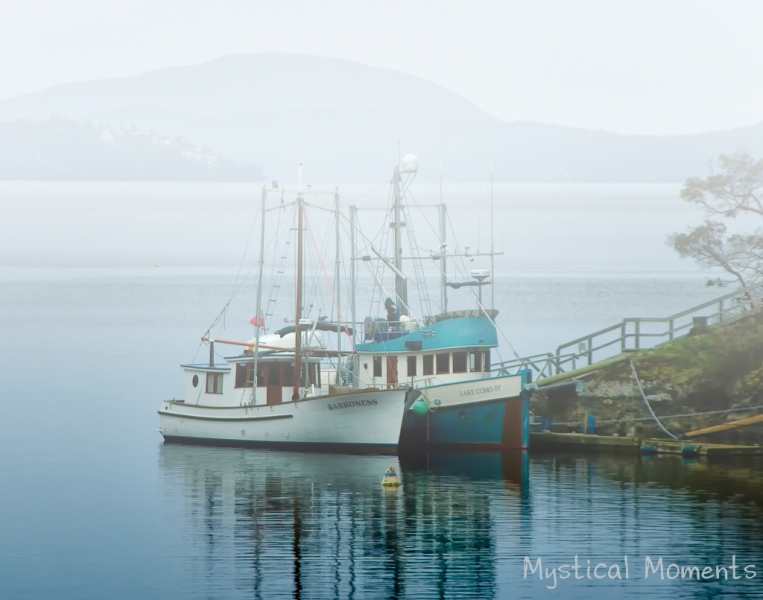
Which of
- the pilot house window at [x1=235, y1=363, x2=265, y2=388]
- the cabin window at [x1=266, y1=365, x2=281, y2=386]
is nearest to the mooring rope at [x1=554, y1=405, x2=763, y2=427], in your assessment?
the cabin window at [x1=266, y1=365, x2=281, y2=386]

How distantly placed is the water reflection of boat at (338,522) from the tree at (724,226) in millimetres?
15593

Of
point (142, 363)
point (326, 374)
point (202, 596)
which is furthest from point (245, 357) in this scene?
point (142, 363)

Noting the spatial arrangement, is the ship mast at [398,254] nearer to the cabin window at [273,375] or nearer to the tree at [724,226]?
the cabin window at [273,375]

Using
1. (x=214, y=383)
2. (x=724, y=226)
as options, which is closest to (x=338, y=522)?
(x=214, y=383)

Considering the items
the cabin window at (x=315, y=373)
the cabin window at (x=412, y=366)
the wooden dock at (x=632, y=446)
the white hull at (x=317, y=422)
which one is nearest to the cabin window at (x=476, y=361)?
the cabin window at (x=412, y=366)

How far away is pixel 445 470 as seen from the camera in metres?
40.9

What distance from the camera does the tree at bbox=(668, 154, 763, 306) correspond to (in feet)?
171

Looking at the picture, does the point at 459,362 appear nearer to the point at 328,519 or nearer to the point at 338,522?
the point at 328,519

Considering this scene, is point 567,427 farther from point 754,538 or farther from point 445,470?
point 754,538

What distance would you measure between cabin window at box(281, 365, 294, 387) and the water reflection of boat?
296 centimetres

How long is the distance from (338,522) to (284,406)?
1160 centimetres

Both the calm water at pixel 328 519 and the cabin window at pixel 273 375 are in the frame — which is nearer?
the calm water at pixel 328 519

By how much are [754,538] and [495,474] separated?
10.9 metres

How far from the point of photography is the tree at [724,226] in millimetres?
52156
